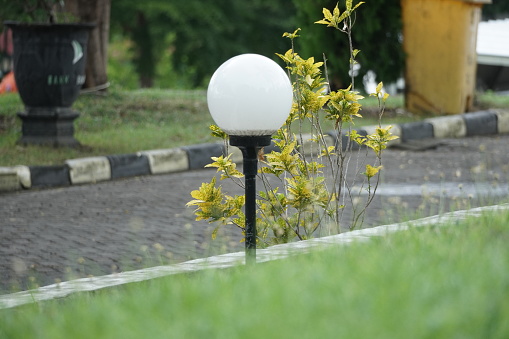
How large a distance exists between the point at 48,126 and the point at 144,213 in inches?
121

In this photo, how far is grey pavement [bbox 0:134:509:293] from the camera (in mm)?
6234

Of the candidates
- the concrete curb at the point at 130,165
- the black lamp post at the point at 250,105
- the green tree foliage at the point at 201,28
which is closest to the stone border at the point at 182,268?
the black lamp post at the point at 250,105

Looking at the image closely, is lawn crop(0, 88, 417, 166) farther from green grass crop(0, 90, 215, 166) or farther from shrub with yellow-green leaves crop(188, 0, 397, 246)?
shrub with yellow-green leaves crop(188, 0, 397, 246)

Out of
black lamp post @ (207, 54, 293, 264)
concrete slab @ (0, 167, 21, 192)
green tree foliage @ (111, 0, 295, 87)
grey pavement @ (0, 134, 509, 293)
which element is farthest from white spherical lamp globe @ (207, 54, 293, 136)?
green tree foliage @ (111, 0, 295, 87)

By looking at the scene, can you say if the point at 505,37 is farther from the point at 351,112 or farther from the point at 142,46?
the point at 351,112

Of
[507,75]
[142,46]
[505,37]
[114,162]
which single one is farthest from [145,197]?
[142,46]

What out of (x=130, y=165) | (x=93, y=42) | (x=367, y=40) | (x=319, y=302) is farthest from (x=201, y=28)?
(x=319, y=302)

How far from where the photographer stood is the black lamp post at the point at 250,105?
505 cm

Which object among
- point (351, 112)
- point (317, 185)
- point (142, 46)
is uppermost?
point (351, 112)

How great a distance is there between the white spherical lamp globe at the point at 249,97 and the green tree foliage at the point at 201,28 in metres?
21.8

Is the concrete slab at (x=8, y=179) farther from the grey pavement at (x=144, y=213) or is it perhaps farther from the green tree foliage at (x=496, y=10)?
the green tree foliage at (x=496, y=10)

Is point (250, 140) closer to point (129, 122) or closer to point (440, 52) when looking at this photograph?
point (129, 122)

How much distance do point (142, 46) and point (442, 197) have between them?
23.1m

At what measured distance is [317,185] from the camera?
231 inches
